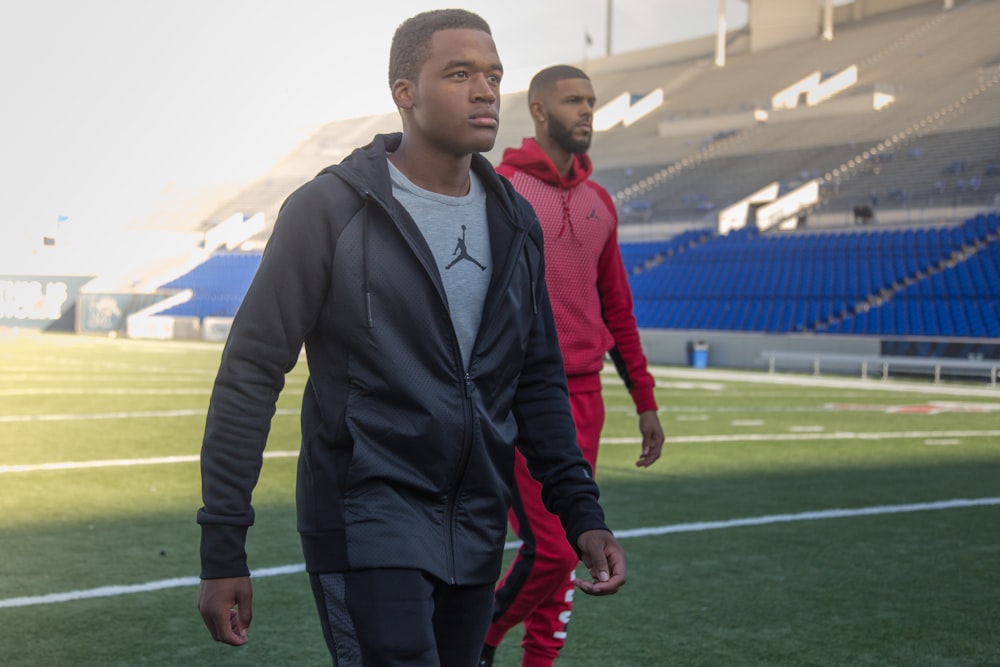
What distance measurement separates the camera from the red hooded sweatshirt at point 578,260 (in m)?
4.53

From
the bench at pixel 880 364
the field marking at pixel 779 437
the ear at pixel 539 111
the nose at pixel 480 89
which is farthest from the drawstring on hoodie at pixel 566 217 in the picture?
the bench at pixel 880 364

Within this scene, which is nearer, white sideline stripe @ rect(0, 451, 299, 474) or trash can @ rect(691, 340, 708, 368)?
white sideline stripe @ rect(0, 451, 299, 474)

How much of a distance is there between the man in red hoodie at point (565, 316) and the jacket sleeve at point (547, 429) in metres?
1.32

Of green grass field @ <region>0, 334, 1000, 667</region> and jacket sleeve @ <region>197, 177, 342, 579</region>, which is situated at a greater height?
jacket sleeve @ <region>197, 177, 342, 579</region>

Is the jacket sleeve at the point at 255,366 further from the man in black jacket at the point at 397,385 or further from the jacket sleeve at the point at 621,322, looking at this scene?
the jacket sleeve at the point at 621,322

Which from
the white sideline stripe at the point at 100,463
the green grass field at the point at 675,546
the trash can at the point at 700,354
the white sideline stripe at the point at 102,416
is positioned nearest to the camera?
the green grass field at the point at 675,546

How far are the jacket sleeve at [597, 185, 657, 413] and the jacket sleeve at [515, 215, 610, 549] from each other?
1731 millimetres

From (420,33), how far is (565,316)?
199cm

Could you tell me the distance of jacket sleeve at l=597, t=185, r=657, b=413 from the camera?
15.6 feet

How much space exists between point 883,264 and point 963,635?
25.3 metres

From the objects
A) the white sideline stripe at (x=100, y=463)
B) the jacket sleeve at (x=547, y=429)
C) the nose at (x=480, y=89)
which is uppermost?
the nose at (x=480, y=89)

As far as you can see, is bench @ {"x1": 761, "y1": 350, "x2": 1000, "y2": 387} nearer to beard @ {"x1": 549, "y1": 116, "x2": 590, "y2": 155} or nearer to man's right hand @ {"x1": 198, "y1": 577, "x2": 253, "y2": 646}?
beard @ {"x1": 549, "y1": 116, "x2": 590, "y2": 155}

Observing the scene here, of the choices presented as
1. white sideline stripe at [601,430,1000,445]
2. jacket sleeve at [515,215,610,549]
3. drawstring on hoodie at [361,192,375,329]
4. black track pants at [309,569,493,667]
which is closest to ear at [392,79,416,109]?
drawstring on hoodie at [361,192,375,329]

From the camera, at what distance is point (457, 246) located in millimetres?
2691
